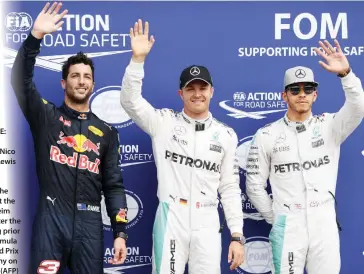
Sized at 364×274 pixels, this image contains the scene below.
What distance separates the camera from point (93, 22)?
13.9 feet

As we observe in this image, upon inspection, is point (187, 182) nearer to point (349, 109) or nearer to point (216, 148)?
point (216, 148)

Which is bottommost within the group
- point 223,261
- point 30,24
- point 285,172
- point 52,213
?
point 223,261

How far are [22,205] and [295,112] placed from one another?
2088 millimetres

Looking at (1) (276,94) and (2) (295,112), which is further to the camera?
(1) (276,94)

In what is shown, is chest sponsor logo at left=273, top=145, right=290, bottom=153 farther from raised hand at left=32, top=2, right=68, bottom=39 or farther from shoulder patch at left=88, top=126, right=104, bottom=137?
raised hand at left=32, top=2, right=68, bottom=39

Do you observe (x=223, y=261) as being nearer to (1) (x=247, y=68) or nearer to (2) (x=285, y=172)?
(2) (x=285, y=172)

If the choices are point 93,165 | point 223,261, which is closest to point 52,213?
point 93,165

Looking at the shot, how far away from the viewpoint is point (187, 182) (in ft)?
11.9

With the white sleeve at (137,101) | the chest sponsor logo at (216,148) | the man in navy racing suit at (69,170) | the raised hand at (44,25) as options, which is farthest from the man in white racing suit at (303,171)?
the raised hand at (44,25)

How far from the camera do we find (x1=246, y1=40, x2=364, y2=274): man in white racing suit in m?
3.65

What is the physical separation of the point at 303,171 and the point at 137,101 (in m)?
1.23

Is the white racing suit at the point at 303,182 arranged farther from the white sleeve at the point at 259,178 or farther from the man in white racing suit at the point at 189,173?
the man in white racing suit at the point at 189,173

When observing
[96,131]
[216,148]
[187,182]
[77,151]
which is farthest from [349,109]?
[77,151]

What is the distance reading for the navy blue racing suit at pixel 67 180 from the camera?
3.34 meters
